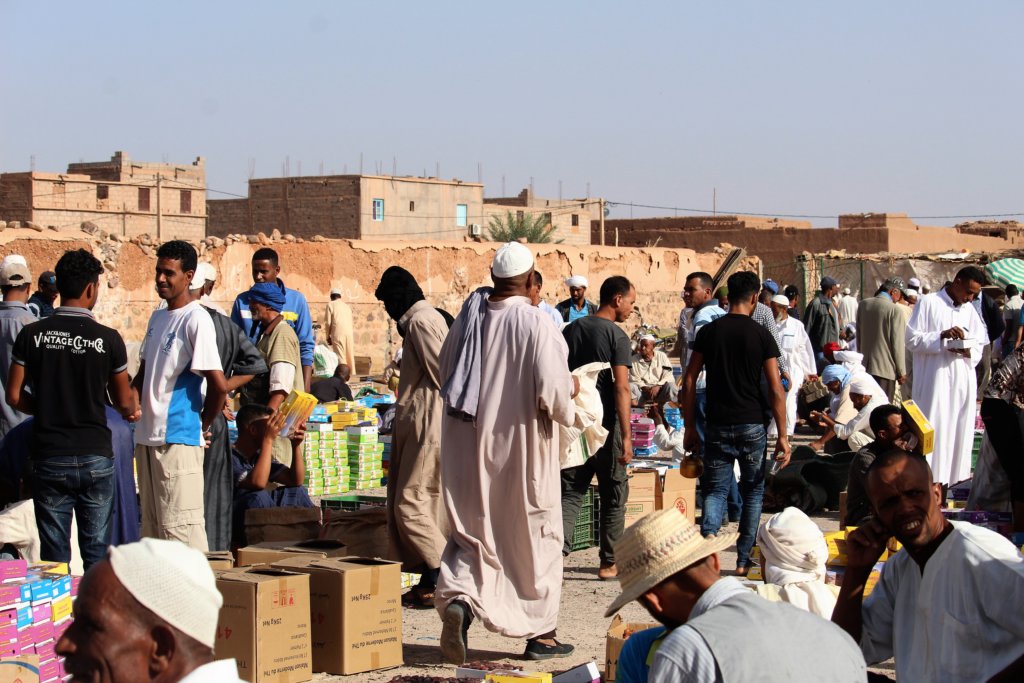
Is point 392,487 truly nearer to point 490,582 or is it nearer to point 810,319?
point 490,582

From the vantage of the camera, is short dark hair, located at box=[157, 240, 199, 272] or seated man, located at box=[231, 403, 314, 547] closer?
short dark hair, located at box=[157, 240, 199, 272]

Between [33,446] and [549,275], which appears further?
[549,275]

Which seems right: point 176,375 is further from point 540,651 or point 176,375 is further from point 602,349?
point 602,349

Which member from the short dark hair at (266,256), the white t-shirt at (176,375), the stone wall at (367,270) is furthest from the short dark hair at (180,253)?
the stone wall at (367,270)

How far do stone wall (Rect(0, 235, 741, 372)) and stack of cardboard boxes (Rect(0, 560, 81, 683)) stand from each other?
14.8 meters

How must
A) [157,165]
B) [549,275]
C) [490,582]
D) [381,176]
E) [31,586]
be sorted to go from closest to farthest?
[31,586], [490,582], [549,275], [381,176], [157,165]

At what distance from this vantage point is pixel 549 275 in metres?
28.5

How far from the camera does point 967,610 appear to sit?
358cm

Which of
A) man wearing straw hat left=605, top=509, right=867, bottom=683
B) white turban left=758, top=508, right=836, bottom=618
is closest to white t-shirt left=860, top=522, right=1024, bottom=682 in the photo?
man wearing straw hat left=605, top=509, right=867, bottom=683

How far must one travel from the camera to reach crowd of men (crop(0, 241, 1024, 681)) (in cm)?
267

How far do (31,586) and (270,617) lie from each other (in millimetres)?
953

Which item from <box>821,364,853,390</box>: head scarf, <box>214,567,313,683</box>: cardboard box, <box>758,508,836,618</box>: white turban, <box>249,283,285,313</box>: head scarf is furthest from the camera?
<box>821,364,853,390</box>: head scarf

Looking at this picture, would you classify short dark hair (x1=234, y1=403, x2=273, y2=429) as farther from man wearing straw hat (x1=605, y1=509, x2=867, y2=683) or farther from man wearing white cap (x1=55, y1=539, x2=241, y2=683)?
man wearing white cap (x1=55, y1=539, x2=241, y2=683)

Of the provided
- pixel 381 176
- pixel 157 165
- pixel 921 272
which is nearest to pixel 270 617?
pixel 921 272
